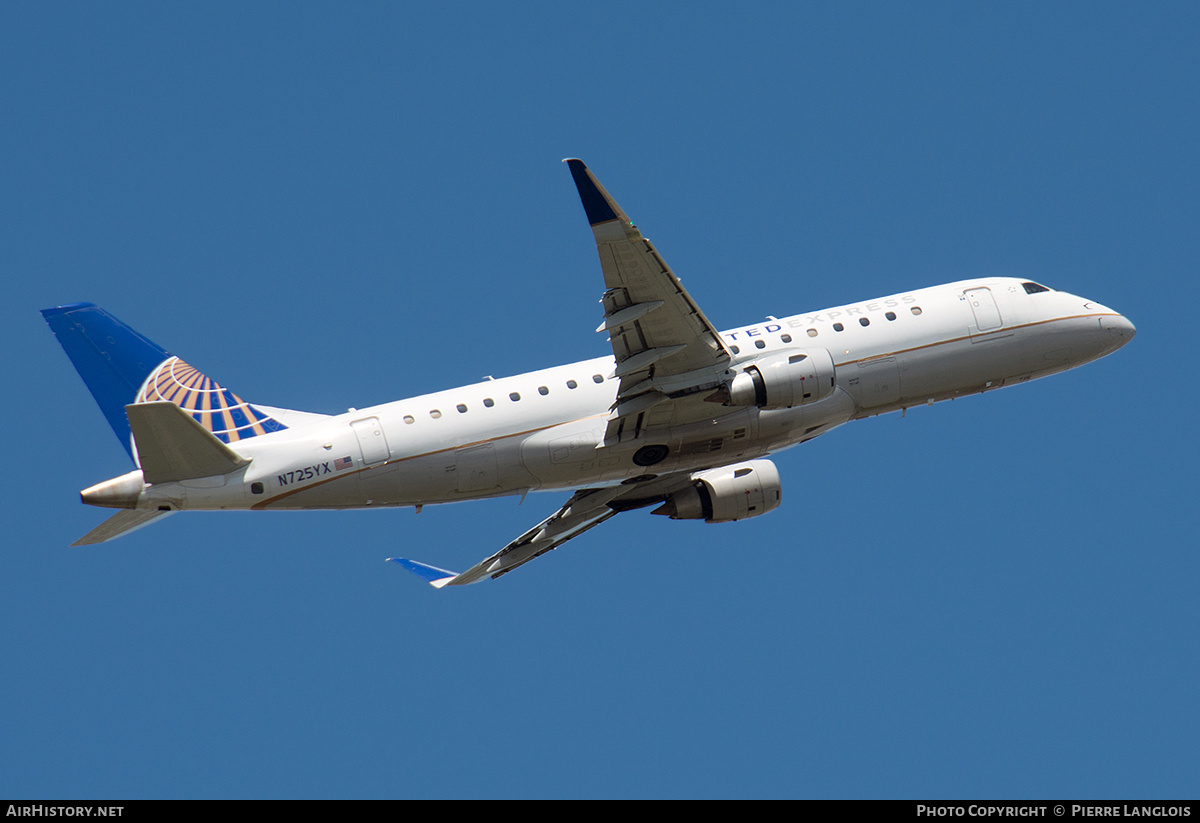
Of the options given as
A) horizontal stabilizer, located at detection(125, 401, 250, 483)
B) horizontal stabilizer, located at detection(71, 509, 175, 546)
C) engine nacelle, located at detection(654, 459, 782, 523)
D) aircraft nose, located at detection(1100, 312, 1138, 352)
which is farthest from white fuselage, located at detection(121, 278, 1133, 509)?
engine nacelle, located at detection(654, 459, 782, 523)

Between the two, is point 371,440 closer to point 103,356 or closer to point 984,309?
point 103,356

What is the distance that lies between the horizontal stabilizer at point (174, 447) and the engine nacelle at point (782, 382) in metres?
12.9

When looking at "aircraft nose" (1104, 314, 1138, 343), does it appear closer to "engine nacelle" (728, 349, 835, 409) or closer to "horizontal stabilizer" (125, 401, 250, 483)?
"engine nacelle" (728, 349, 835, 409)

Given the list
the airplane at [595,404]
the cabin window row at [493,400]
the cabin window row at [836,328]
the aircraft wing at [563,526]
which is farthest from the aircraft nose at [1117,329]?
the cabin window row at [493,400]

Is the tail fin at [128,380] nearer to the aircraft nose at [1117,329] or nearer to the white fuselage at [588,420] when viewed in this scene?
the white fuselage at [588,420]

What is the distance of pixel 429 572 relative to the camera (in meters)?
42.5

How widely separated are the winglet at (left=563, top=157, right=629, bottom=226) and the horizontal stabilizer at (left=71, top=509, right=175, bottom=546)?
515 inches

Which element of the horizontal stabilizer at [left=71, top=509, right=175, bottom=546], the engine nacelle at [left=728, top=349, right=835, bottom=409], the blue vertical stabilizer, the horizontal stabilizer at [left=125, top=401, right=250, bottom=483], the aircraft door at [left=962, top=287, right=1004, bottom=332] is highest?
the aircraft door at [left=962, top=287, right=1004, bottom=332]

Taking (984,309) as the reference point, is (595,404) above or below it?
below

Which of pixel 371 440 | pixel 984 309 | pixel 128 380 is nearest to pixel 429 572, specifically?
pixel 371 440

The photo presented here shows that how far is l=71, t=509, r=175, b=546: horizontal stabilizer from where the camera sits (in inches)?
1361

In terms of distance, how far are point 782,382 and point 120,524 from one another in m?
17.2

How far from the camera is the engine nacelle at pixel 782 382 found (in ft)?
117
